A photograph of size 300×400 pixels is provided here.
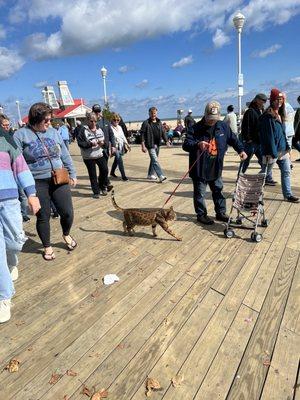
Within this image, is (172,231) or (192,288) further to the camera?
(172,231)

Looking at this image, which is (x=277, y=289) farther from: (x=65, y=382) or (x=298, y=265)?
(x=65, y=382)

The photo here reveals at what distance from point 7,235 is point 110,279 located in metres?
1.26

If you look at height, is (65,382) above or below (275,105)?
below

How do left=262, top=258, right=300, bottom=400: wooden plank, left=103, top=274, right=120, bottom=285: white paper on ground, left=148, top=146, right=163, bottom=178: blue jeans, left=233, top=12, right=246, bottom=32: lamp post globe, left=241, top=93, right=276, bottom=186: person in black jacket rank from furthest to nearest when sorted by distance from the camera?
left=233, top=12, right=246, bottom=32: lamp post globe < left=148, top=146, right=163, bottom=178: blue jeans < left=241, top=93, right=276, bottom=186: person in black jacket < left=103, top=274, right=120, bottom=285: white paper on ground < left=262, top=258, right=300, bottom=400: wooden plank

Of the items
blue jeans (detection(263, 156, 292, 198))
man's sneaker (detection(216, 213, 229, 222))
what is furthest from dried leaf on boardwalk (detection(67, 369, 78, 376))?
blue jeans (detection(263, 156, 292, 198))

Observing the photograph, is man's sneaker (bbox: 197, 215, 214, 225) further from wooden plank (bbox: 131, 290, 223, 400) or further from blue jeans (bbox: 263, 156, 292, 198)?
wooden plank (bbox: 131, 290, 223, 400)

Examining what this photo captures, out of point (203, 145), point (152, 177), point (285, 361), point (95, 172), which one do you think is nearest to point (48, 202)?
point (203, 145)

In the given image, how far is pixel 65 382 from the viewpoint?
229 cm

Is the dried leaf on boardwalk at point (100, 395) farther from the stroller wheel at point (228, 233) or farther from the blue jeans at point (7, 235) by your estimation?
the stroller wheel at point (228, 233)

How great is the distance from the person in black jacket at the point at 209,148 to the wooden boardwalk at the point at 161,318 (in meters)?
0.71

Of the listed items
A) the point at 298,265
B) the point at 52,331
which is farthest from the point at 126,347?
the point at 298,265

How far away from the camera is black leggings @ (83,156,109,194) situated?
7.00 m

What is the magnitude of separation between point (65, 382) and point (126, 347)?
0.52m

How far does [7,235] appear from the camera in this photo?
2.82 m
